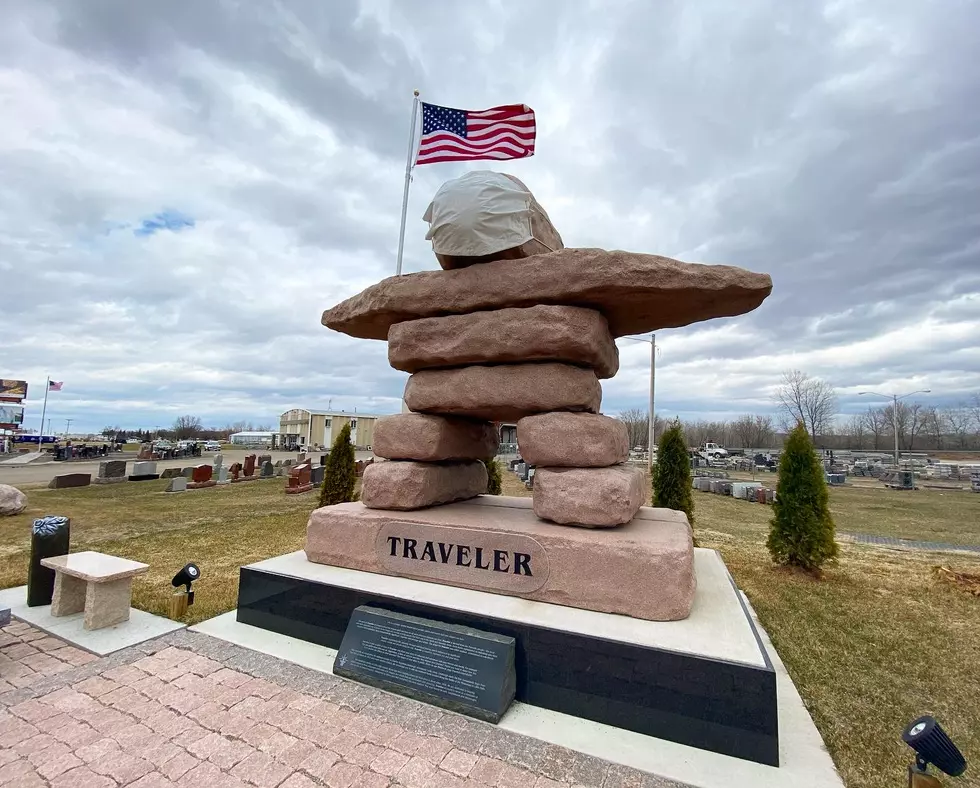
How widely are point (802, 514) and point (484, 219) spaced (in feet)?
21.5

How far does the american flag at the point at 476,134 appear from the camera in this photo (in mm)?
6387

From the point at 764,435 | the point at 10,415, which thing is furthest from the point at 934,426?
the point at 10,415

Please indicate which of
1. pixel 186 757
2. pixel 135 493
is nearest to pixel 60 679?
pixel 186 757

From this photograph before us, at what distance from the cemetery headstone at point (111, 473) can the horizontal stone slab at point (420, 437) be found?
18754 mm

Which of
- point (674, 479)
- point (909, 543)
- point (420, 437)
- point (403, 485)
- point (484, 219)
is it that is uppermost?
point (484, 219)

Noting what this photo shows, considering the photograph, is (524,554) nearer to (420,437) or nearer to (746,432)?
(420,437)

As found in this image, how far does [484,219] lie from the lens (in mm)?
4324

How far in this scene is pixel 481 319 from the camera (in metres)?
4.44

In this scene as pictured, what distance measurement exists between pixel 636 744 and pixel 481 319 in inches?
130

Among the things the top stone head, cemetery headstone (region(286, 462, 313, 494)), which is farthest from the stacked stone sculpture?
cemetery headstone (region(286, 462, 313, 494))

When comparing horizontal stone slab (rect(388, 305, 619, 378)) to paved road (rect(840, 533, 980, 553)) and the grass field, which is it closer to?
the grass field

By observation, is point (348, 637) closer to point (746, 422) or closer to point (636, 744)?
point (636, 744)

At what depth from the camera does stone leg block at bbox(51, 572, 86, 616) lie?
468cm

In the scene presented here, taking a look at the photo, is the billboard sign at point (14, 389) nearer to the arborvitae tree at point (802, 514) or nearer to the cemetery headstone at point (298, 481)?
the cemetery headstone at point (298, 481)
